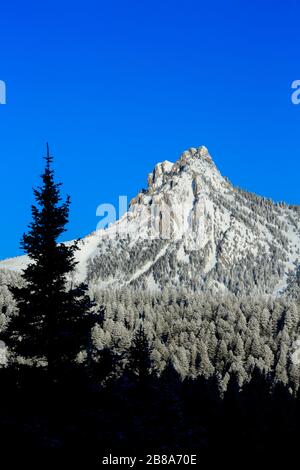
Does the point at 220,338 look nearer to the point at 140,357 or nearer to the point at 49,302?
the point at 140,357

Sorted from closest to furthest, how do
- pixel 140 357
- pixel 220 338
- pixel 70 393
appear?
1. pixel 70 393
2. pixel 140 357
3. pixel 220 338

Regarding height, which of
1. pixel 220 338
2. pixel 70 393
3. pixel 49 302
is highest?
pixel 220 338

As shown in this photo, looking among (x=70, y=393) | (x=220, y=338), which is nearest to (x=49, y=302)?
(x=70, y=393)

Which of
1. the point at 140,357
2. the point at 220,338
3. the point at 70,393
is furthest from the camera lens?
the point at 220,338

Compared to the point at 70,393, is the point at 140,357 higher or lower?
higher

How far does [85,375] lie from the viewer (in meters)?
23.4

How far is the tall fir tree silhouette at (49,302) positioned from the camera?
79.7 ft

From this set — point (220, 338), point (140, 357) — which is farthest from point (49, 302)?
point (220, 338)

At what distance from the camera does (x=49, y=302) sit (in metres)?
24.7

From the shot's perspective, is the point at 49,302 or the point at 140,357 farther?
the point at 140,357

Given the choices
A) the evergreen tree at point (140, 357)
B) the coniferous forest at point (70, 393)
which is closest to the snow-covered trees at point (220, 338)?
the evergreen tree at point (140, 357)

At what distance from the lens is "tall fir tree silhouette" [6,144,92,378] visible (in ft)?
79.7
